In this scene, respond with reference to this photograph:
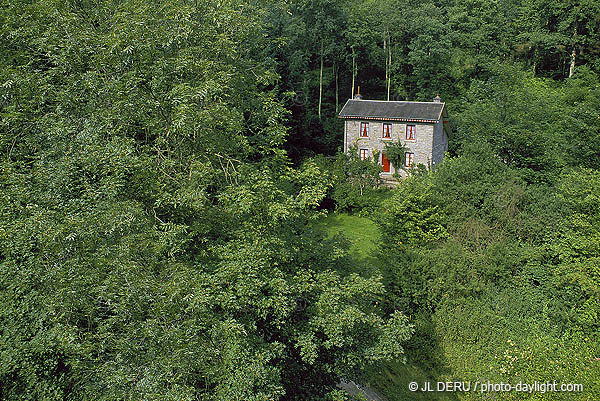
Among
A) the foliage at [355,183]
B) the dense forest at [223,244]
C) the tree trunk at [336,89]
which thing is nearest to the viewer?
the dense forest at [223,244]

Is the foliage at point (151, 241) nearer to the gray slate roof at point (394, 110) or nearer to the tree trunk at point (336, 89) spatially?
the gray slate roof at point (394, 110)

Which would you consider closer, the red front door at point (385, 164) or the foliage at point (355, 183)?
the foliage at point (355, 183)

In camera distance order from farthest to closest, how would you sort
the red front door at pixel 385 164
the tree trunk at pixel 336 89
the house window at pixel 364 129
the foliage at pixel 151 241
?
the tree trunk at pixel 336 89 → the house window at pixel 364 129 → the red front door at pixel 385 164 → the foliage at pixel 151 241

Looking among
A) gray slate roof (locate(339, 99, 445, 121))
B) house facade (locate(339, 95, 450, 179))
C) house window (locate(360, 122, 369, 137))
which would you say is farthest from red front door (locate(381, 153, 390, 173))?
gray slate roof (locate(339, 99, 445, 121))

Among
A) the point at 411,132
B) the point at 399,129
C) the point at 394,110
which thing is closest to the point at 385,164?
the point at 399,129

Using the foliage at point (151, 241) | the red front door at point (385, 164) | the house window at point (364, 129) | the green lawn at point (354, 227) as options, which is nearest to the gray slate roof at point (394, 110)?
the house window at point (364, 129)

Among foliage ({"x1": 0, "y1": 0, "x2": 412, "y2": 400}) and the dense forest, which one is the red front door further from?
foliage ({"x1": 0, "y1": 0, "x2": 412, "y2": 400})

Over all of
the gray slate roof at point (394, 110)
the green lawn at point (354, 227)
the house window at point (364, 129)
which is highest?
the gray slate roof at point (394, 110)
